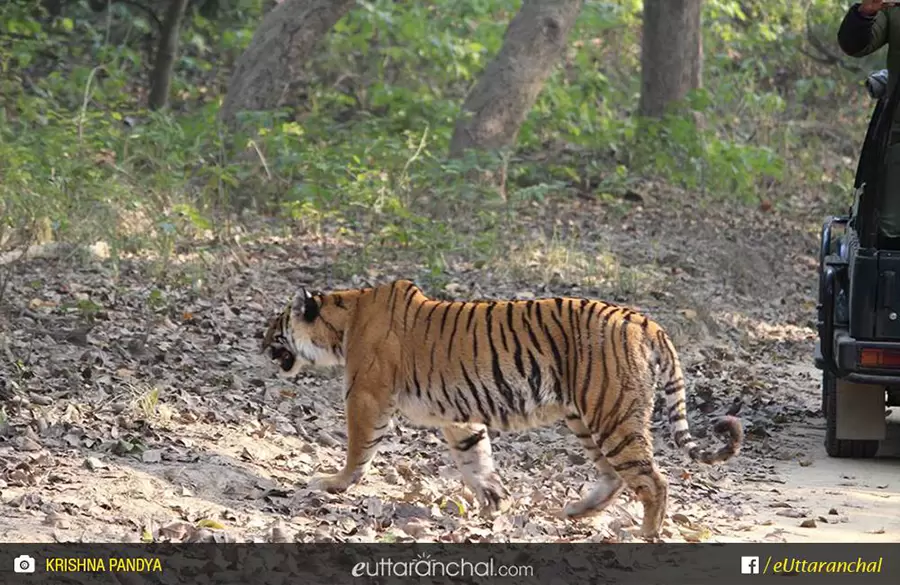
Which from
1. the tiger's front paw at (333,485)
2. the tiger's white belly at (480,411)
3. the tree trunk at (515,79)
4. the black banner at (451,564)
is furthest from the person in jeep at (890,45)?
the tree trunk at (515,79)

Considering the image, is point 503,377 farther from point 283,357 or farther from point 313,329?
point 283,357

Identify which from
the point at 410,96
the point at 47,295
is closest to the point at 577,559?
the point at 47,295

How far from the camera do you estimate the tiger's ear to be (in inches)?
305

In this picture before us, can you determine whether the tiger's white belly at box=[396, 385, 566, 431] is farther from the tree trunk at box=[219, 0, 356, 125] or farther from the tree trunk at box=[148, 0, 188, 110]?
the tree trunk at box=[148, 0, 188, 110]

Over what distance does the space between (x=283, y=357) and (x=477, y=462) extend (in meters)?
1.26

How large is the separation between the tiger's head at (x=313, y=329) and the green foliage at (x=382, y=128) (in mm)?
3919

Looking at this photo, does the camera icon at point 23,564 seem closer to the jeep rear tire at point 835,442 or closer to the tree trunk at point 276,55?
the jeep rear tire at point 835,442

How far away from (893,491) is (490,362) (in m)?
2.47

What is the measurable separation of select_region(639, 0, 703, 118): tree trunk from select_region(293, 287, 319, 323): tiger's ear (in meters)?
11.7

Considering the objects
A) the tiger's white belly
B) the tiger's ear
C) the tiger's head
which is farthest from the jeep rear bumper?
the tiger's ear

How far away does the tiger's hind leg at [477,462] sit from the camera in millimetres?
7312

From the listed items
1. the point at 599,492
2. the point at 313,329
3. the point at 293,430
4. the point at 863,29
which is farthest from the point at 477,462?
the point at 863,29

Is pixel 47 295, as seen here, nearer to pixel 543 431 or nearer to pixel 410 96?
pixel 543 431

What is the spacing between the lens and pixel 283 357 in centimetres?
795
